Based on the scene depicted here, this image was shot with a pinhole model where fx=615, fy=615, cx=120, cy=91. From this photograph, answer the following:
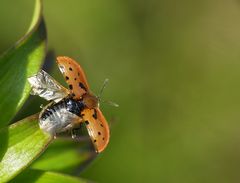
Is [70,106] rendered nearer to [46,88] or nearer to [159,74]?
[46,88]

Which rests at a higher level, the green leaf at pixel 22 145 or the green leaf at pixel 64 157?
the green leaf at pixel 22 145

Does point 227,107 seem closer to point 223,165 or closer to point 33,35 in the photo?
point 223,165

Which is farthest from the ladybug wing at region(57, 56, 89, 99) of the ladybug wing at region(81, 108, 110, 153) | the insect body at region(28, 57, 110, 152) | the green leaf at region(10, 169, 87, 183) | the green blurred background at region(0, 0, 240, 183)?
the green blurred background at region(0, 0, 240, 183)

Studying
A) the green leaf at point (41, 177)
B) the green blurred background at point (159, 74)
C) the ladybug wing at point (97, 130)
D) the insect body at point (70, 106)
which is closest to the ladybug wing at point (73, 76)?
the insect body at point (70, 106)

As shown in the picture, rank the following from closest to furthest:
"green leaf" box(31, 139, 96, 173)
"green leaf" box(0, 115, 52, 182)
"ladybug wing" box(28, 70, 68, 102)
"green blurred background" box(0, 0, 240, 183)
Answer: "green leaf" box(0, 115, 52, 182) < "ladybug wing" box(28, 70, 68, 102) < "green leaf" box(31, 139, 96, 173) < "green blurred background" box(0, 0, 240, 183)

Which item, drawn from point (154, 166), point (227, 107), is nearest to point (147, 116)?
point (154, 166)

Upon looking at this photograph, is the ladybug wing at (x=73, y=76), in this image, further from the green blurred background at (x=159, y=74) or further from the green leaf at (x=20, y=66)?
the green blurred background at (x=159, y=74)

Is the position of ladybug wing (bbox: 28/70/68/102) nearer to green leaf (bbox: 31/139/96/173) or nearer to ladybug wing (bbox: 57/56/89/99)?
ladybug wing (bbox: 57/56/89/99)
